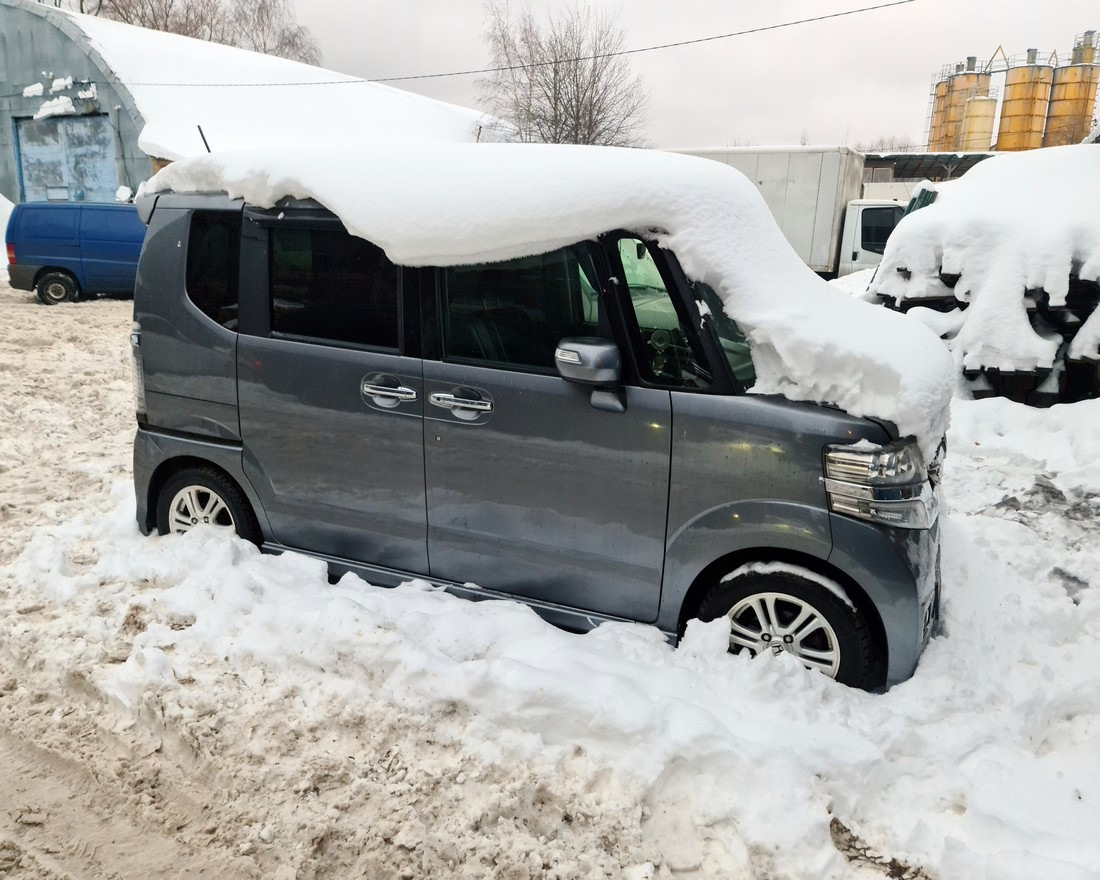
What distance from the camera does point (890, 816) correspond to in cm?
253

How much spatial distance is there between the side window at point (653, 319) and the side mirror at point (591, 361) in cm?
16

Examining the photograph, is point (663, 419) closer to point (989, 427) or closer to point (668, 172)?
point (668, 172)

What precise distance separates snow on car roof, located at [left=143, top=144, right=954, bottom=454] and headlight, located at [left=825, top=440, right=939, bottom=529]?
141mm

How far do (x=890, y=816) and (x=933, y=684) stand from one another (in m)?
0.66

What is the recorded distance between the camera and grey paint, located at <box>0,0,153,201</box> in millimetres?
20656

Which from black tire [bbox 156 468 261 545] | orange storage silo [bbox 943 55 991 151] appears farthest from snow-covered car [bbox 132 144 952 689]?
orange storage silo [bbox 943 55 991 151]

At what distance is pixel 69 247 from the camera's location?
1460cm

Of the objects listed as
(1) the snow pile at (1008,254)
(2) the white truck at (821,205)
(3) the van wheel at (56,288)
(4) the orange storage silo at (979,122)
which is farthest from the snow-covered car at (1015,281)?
(4) the orange storage silo at (979,122)

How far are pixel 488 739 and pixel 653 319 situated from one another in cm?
171

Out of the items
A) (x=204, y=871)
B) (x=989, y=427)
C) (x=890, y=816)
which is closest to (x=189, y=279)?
(x=204, y=871)

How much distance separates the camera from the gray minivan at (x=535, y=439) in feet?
9.64

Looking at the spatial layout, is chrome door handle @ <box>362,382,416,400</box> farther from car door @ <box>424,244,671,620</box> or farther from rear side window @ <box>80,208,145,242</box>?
rear side window @ <box>80,208,145,242</box>

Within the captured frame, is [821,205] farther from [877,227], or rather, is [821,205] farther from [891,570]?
[891,570]

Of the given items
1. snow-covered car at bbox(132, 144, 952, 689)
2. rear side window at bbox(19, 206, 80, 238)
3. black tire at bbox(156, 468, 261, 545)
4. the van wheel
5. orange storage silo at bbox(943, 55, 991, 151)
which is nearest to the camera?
snow-covered car at bbox(132, 144, 952, 689)
